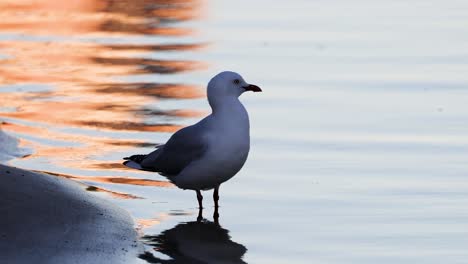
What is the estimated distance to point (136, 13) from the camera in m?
22.3

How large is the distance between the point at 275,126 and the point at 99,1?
1229cm

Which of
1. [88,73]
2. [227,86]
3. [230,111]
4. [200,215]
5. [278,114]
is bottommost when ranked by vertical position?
[200,215]

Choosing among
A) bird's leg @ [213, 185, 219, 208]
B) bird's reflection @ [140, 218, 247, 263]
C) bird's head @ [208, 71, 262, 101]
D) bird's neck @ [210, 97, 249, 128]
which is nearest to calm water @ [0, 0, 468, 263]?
bird's reflection @ [140, 218, 247, 263]

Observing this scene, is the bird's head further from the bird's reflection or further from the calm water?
the bird's reflection

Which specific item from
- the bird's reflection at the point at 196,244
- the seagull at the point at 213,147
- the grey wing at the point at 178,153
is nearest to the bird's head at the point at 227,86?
the seagull at the point at 213,147

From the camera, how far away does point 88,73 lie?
16.2 meters

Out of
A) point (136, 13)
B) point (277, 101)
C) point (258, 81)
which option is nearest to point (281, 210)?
point (277, 101)

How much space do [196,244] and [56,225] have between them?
1022mm

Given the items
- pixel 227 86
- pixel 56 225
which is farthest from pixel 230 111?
pixel 56 225

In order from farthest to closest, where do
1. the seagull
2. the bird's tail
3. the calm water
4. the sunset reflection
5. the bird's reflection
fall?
the sunset reflection < the bird's tail < the seagull < the calm water < the bird's reflection

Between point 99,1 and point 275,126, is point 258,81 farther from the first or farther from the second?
point 99,1

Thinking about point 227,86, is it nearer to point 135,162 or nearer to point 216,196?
point 216,196

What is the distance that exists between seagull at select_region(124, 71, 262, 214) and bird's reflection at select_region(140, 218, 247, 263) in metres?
0.39

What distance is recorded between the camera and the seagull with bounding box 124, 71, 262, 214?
31.3 feet
